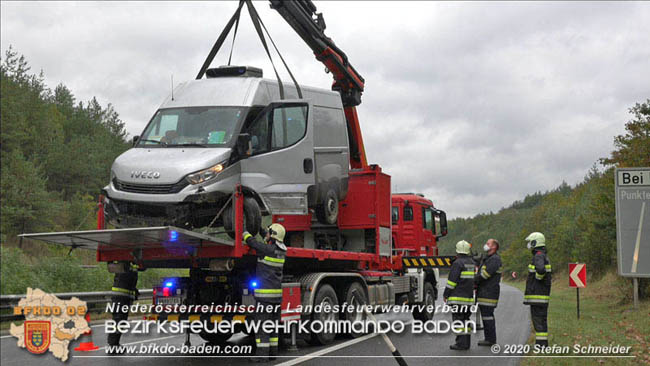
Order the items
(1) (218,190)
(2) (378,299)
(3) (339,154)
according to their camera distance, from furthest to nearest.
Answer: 1. (2) (378,299)
2. (3) (339,154)
3. (1) (218,190)

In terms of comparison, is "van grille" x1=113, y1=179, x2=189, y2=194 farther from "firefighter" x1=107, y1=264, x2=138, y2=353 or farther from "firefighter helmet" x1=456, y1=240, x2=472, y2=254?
"firefighter helmet" x1=456, y1=240, x2=472, y2=254

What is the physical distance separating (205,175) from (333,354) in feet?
10.8

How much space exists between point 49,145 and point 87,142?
2332mm

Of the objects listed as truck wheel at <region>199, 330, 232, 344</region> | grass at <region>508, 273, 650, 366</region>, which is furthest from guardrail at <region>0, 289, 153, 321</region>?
grass at <region>508, 273, 650, 366</region>

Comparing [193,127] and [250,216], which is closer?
[250,216]

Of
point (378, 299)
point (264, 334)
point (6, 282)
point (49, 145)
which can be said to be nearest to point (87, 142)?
point (49, 145)

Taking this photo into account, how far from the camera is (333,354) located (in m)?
9.59

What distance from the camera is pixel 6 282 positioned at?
16609mm

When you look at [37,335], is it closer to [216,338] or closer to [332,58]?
[216,338]

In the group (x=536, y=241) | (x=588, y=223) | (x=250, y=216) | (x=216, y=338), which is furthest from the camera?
(x=588, y=223)

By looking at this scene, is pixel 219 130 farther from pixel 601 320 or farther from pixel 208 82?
pixel 601 320

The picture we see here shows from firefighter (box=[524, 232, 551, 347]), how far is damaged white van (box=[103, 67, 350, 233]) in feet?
11.6

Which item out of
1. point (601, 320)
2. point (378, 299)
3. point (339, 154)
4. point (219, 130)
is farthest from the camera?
point (601, 320)

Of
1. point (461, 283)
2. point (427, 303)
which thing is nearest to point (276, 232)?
point (461, 283)
